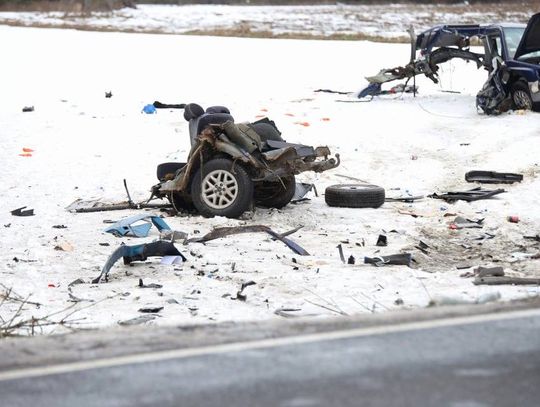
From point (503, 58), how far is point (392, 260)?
37.1 ft

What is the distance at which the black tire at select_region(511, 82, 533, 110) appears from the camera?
798 inches

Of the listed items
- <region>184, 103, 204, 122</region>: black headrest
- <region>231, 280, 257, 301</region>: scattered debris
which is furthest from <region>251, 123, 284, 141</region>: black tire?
<region>231, 280, 257, 301</region>: scattered debris

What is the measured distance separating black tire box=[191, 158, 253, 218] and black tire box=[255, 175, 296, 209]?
734mm

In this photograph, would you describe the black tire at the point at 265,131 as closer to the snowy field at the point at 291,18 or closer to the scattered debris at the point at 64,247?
the scattered debris at the point at 64,247

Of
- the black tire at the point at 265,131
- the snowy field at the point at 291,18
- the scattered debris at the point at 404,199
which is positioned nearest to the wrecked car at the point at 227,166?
the black tire at the point at 265,131

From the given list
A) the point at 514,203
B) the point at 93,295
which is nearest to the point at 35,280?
the point at 93,295

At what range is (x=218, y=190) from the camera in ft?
41.7

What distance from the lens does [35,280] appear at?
9984 mm

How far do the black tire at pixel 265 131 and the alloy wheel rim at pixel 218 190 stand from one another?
890mm

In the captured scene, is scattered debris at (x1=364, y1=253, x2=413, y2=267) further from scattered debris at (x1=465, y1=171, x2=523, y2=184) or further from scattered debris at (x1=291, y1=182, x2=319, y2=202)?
scattered debris at (x1=465, y1=171, x2=523, y2=184)

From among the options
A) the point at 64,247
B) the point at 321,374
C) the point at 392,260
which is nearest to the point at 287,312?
the point at 392,260

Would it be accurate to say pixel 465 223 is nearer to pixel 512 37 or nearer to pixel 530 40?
pixel 530 40

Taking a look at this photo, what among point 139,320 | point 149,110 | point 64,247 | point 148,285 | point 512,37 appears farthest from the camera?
point 512,37

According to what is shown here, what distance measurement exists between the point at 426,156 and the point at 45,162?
6068mm
